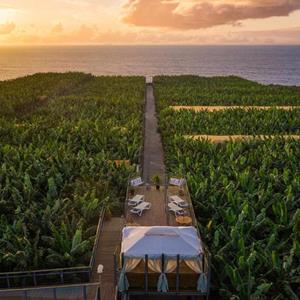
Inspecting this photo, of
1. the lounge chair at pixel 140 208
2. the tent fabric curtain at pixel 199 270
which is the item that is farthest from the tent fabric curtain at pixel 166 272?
the lounge chair at pixel 140 208

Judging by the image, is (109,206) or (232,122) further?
(232,122)

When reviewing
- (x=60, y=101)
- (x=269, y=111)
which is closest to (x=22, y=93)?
(x=60, y=101)

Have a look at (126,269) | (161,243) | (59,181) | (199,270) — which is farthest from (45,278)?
(59,181)

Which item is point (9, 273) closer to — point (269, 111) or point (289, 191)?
point (289, 191)

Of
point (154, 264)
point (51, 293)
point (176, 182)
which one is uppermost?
point (154, 264)

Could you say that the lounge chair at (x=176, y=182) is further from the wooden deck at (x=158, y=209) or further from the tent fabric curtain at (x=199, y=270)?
the tent fabric curtain at (x=199, y=270)

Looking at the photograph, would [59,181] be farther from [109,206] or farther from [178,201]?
[178,201]

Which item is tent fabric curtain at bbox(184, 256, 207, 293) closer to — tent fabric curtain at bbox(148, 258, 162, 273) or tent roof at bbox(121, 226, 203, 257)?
tent roof at bbox(121, 226, 203, 257)
